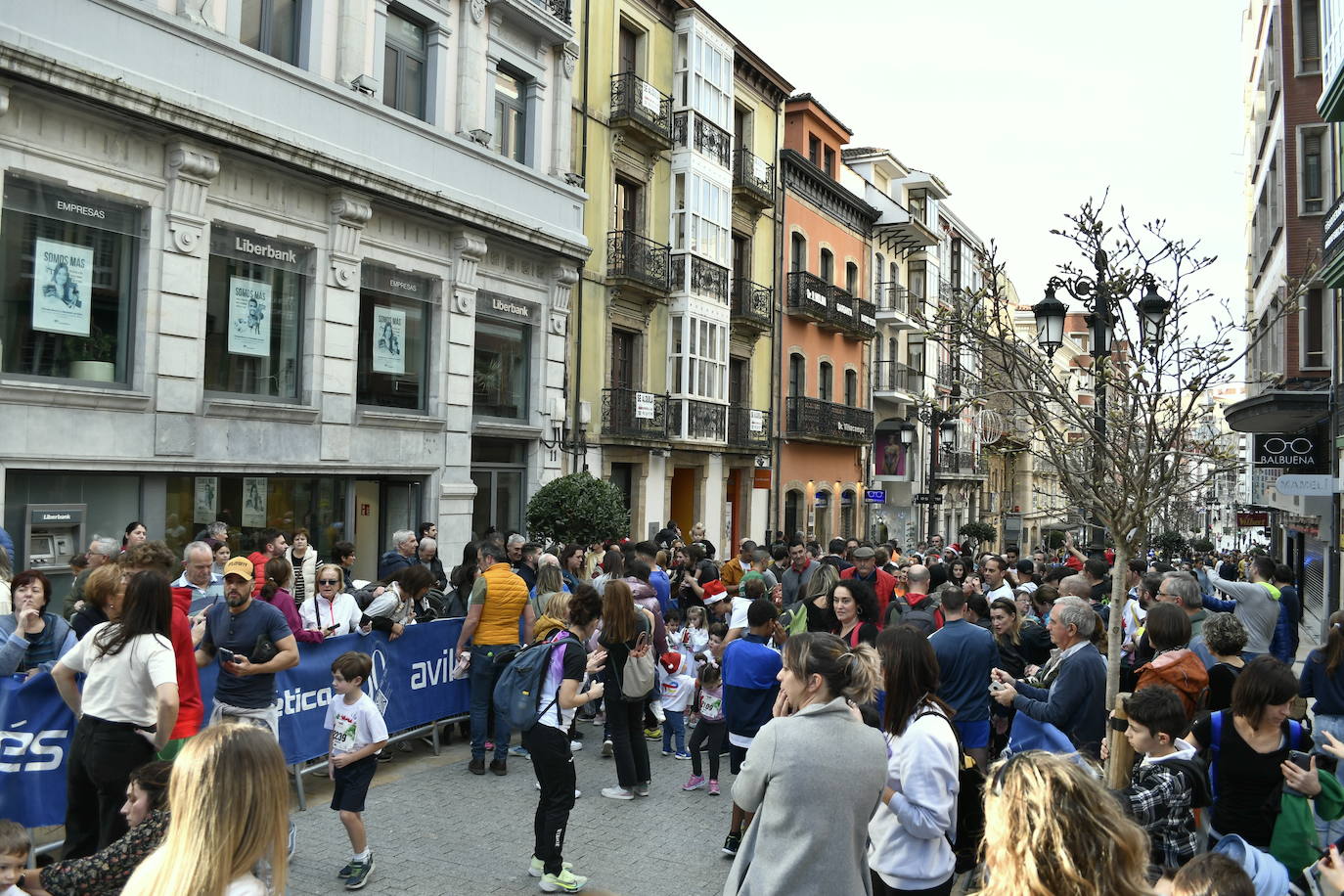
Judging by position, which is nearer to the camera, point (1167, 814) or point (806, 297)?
point (1167, 814)

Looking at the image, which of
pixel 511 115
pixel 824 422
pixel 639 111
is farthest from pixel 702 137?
pixel 824 422

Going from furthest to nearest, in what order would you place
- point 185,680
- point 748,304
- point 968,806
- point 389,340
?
point 748,304, point 389,340, point 185,680, point 968,806

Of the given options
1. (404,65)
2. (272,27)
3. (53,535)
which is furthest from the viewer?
(404,65)

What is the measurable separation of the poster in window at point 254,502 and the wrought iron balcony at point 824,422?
19.4 m

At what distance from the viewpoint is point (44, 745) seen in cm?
620

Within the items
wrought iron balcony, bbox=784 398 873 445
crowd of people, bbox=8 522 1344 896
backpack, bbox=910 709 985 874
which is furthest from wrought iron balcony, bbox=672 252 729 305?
backpack, bbox=910 709 985 874

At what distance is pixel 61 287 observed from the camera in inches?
452

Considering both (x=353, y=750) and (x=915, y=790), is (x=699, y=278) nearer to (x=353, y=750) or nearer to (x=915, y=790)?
(x=353, y=750)

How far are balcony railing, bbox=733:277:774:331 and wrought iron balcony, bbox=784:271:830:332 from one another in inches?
83.9

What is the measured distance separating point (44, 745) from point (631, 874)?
3.78m

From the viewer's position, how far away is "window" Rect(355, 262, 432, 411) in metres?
15.8

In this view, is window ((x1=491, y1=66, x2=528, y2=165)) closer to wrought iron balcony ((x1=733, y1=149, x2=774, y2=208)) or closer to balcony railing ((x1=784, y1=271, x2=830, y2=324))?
wrought iron balcony ((x1=733, y1=149, x2=774, y2=208))

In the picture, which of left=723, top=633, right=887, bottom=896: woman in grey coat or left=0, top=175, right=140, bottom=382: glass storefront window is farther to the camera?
left=0, top=175, right=140, bottom=382: glass storefront window

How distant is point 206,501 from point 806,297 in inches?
858
